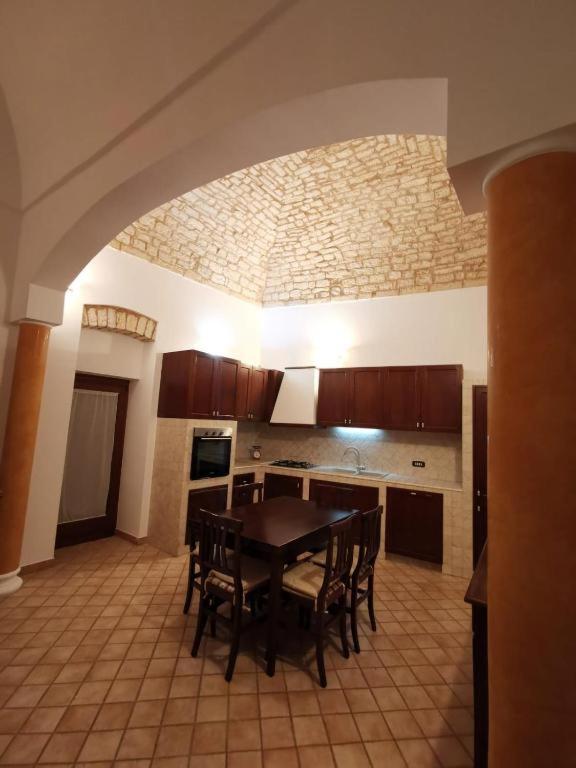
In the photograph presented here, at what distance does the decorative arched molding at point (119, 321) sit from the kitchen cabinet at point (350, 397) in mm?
2427

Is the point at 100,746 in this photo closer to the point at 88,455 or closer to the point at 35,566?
the point at 35,566

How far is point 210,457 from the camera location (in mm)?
4434

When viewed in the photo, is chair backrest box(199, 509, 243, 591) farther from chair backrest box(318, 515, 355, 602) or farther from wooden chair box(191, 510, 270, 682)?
chair backrest box(318, 515, 355, 602)

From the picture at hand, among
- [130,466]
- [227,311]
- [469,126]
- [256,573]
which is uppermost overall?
[227,311]

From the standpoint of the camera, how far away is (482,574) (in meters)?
1.76

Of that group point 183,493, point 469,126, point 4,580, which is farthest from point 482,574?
point 4,580

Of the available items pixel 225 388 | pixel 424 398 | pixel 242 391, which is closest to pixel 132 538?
pixel 225 388

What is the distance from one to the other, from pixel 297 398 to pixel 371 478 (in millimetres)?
1597

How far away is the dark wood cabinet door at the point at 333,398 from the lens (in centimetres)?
506

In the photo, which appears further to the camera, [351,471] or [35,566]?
[351,471]

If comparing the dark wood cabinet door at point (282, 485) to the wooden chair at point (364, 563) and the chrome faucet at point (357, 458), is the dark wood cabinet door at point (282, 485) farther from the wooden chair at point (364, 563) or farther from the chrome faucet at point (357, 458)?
the wooden chair at point (364, 563)

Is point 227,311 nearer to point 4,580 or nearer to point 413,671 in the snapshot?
point 4,580

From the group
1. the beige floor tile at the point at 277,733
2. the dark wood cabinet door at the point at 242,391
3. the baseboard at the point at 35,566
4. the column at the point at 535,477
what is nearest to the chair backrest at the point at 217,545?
the beige floor tile at the point at 277,733

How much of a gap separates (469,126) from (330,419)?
416 centimetres
